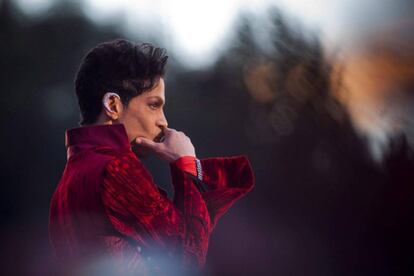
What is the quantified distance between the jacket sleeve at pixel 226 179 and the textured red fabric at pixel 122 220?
3.9 inches

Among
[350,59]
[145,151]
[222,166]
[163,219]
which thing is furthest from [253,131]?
[163,219]

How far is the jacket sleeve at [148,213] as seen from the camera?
0.99 metres

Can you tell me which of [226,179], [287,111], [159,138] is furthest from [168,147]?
[287,111]

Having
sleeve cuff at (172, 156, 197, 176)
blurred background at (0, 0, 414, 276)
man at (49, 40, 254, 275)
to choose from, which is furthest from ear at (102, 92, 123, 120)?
blurred background at (0, 0, 414, 276)

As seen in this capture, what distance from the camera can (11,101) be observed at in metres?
1.66

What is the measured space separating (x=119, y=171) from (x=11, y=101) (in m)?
0.76

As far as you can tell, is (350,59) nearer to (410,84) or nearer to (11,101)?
(410,84)

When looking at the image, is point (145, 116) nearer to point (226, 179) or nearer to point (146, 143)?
point (146, 143)

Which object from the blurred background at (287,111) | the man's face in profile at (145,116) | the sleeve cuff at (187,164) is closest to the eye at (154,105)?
the man's face in profile at (145,116)

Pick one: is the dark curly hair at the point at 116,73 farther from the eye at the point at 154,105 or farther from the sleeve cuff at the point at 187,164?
the sleeve cuff at the point at 187,164

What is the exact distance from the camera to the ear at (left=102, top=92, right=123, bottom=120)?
3.59 feet

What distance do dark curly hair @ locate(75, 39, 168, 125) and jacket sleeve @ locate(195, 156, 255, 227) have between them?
0.65ft

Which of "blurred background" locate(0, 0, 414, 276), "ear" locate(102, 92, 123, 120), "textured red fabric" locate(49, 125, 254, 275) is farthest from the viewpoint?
"blurred background" locate(0, 0, 414, 276)

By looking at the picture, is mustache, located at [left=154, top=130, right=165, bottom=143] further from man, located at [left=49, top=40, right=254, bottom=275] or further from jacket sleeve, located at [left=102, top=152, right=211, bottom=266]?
jacket sleeve, located at [left=102, top=152, right=211, bottom=266]
